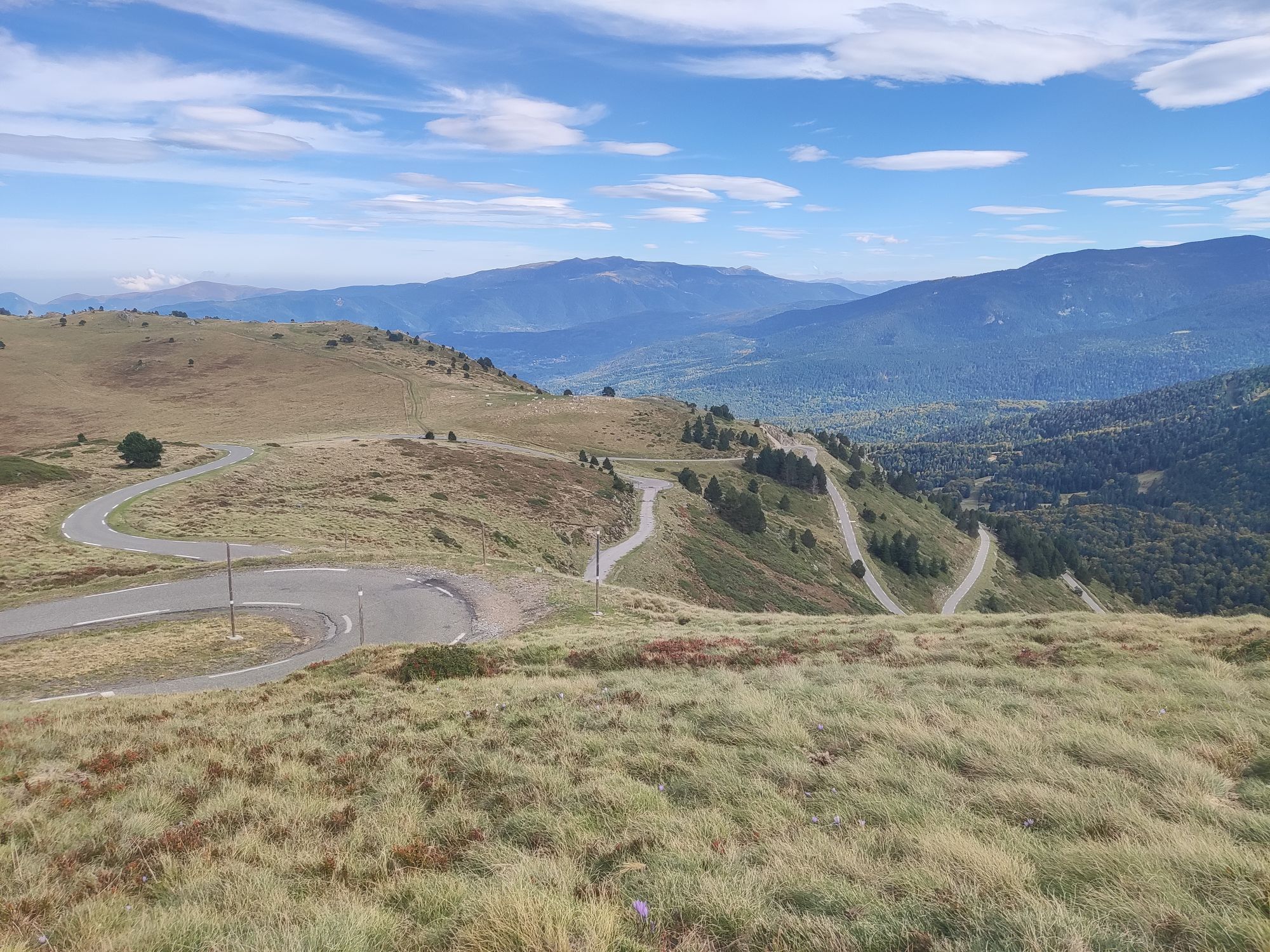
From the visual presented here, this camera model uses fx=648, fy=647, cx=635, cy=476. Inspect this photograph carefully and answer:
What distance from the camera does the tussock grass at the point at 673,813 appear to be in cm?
512

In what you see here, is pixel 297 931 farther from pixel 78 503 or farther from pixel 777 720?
pixel 78 503

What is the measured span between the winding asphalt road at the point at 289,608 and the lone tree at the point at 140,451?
37432 mm

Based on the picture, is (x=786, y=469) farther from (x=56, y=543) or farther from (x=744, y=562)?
(x=56, y=543)

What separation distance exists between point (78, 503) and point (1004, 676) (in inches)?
2182

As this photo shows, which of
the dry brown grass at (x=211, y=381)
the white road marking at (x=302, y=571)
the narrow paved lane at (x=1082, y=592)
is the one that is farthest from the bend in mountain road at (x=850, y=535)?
the dry brown grass at (x=211, y=381)

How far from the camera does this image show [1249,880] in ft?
17.1

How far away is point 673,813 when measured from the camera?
7.69 meters

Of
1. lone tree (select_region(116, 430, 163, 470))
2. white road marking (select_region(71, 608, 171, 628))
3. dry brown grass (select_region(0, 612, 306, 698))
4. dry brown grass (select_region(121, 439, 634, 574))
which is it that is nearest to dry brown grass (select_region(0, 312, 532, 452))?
lone tree (select_region(116, 430, 163, 470))

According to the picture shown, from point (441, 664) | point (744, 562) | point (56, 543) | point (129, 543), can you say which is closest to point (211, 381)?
point (56, 543)

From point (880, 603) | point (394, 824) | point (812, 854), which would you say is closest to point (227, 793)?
point (394, 824)

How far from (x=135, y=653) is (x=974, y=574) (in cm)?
12358

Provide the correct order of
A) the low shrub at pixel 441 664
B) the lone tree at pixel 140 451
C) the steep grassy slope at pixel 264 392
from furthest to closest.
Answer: the steep grassy slope at pixel 264 392, the lone tree at pixel 140 451, the low shrub at pixel 441 664

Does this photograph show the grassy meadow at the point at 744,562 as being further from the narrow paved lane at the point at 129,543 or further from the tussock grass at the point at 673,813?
the tussock grass at the point at 673,813

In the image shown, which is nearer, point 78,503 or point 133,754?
point 133,754
